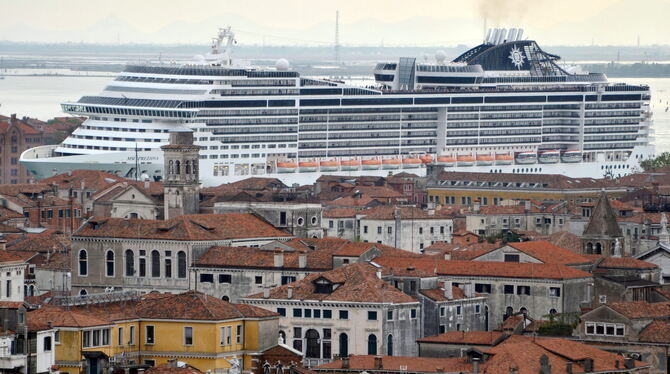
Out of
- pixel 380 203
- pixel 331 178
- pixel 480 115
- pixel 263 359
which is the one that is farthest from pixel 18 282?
pixel 480 115

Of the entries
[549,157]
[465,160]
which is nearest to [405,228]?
[465,160]

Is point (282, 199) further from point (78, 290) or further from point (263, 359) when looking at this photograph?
A: point (263, 359)

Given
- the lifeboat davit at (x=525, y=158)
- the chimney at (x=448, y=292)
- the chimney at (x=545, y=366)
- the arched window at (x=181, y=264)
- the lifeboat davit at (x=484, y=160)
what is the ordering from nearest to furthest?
the chimney at (x=545, y=366) < the chimney at (x=448, y=292) < the arched window at (x=181, y=264) < the lifeboat davit at (x=484, y=160) < the lifeboat davit at (x=525, y=158)

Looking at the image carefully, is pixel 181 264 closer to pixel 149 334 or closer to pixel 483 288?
pixel 483 288

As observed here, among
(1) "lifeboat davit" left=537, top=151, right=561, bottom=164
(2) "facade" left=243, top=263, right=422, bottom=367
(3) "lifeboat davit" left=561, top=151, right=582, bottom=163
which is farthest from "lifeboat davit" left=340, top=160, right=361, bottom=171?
(2) "facade" left=243, top=263, right=422, bottom=367

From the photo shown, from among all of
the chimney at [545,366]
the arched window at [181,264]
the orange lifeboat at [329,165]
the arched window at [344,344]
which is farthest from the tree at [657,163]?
the chimney at [545,366]

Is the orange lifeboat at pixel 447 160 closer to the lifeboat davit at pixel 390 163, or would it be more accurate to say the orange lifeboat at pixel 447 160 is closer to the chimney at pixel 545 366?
the lifeboat davit at pixel 390 163
